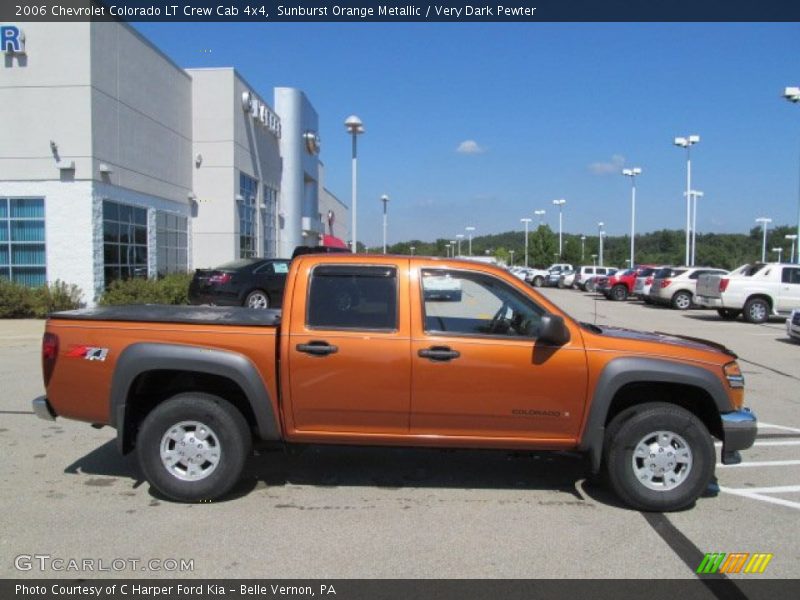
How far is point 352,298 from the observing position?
5086 mm

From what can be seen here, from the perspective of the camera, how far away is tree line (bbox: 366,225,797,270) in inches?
3191

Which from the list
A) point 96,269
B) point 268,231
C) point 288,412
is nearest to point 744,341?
point 288,412

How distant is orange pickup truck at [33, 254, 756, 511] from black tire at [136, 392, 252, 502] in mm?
10

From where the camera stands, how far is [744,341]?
15922mm

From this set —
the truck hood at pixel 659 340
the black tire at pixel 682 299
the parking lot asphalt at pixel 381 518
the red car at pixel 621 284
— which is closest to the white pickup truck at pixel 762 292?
the black tire at pixel 682 299

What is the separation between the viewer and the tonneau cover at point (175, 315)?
510 cm

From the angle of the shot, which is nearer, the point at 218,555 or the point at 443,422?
the point at 218,555

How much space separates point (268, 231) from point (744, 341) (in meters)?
24.9

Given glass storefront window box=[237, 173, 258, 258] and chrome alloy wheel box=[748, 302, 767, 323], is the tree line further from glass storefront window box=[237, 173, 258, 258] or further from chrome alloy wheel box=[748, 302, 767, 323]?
chrome alloy wheel box=[748, 302, 767, 323]

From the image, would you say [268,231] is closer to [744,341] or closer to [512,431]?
[744,341]

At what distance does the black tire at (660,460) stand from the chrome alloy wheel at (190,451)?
288cm

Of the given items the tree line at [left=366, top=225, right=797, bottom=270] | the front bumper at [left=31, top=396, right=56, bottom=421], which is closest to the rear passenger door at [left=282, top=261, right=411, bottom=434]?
the front bumper at [left=31, top=396, right=56, bottom=421]
